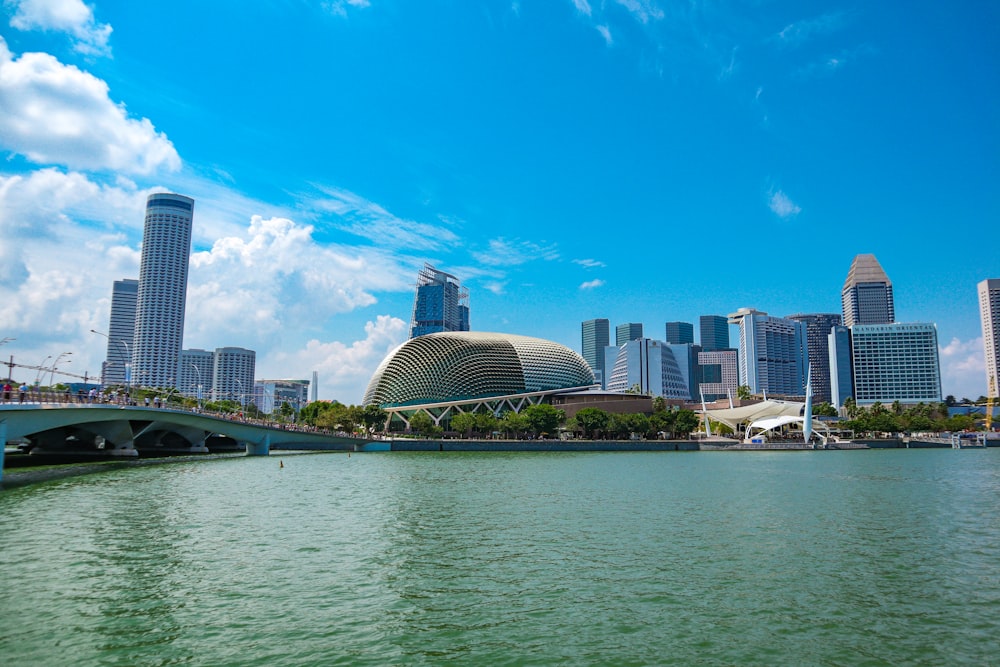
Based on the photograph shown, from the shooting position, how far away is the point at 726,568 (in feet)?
61.6

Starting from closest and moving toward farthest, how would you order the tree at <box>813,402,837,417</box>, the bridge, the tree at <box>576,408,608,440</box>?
the bridge, the tree at <box>576,408,608,440</box>, the tree at <box>813,402,837,417</box>

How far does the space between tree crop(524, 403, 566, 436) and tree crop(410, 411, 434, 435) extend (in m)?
16.2

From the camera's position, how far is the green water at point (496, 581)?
12.5 metres

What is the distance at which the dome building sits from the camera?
138 metres

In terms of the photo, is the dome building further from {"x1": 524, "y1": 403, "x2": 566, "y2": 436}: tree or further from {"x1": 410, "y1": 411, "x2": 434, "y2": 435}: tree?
{"x1": 524, "y1": 403, "x2": 566, "y2": 436}: tree

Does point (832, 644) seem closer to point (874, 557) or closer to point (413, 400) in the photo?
point (874, 557)

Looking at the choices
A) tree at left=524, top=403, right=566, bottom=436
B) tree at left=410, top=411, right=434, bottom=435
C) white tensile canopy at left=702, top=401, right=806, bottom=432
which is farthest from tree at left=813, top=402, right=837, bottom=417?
tree at left=410, top=411, right=434, bottom=435

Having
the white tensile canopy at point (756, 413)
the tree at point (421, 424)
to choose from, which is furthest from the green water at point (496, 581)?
the white tensile canopy at point (756, 413)

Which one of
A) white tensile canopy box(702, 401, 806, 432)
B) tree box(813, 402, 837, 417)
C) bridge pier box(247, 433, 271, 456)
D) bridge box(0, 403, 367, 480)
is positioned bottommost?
bridge pier box(247, 433, 271, 456)

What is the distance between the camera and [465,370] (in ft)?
464

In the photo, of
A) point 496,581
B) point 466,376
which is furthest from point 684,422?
point 496,581

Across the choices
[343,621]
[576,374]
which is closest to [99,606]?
[343,621]

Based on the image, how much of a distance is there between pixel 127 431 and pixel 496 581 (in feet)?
186

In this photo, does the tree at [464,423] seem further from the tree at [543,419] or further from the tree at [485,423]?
the tree at [543,419]
